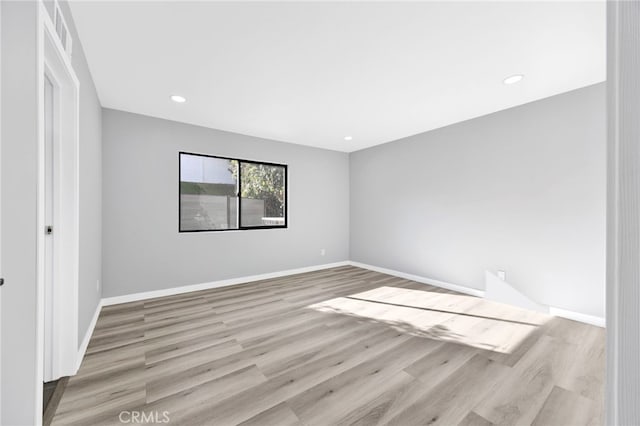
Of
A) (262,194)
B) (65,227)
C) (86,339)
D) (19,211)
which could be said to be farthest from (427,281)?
(19,211)

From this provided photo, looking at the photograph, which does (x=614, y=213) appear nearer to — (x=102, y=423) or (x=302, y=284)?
(x=102, y=423)

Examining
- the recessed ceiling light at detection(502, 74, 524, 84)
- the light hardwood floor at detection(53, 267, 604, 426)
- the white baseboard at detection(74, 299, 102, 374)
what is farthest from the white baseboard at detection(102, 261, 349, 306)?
the recessed ceiling light at detection(502, 74, 524, 84)

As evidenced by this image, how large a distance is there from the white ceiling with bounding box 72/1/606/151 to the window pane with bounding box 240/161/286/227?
1268 millimetres

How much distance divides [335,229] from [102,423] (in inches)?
177

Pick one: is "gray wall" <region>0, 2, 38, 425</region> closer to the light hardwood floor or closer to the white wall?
the white wall

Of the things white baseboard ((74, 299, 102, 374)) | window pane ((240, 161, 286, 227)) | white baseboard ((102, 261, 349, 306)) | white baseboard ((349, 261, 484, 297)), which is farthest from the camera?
window pane ((240, 161, 286, 227))

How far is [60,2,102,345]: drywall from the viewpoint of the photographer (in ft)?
6.79

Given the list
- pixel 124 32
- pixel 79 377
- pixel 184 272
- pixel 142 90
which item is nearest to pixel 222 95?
pixel 142 90

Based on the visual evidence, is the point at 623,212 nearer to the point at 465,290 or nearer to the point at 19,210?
the point at 19,210

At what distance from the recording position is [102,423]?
1467 mm

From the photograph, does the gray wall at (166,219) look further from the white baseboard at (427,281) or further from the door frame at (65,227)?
the door frame at (65,227)

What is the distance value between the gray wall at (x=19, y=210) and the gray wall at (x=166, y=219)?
2633 millimetres

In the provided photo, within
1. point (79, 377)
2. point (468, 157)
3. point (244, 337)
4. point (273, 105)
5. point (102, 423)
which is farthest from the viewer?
point (468, 157)

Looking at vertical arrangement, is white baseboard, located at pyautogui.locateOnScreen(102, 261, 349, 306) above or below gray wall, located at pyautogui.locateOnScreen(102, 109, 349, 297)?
below
